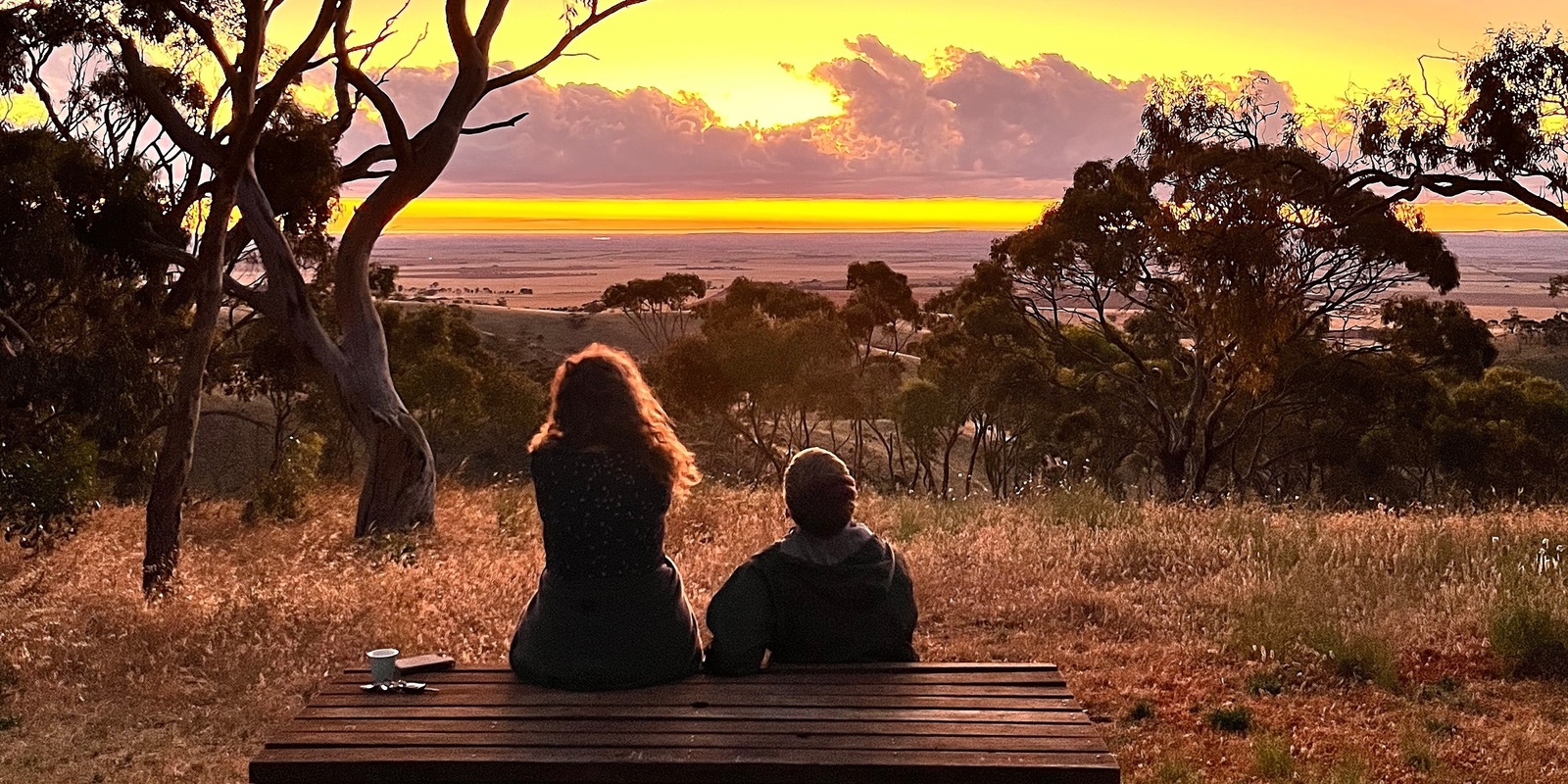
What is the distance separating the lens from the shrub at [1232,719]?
635cm

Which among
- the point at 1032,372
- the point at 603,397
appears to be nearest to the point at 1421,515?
the point at 603,397

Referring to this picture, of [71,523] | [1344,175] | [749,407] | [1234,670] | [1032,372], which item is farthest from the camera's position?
[749,407]

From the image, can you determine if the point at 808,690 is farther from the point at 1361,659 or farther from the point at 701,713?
the point at 1361,659

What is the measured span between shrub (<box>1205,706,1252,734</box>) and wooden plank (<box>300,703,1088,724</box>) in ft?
9.35

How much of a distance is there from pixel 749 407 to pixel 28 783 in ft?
100

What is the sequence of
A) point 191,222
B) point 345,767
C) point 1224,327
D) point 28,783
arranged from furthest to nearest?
1. point 1224,327
2. point 191,222
3. point 28,783
4. point 345,767

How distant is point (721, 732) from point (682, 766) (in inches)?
10.0

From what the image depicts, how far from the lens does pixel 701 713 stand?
384cm

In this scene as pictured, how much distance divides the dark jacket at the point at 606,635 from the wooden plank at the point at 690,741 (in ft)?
1.60

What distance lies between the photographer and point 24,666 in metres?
7.64

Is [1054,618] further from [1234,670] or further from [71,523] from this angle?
[71,523]

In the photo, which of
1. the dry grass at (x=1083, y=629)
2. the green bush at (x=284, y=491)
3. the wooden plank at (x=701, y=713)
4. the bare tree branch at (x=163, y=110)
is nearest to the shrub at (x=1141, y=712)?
the dry grass at (x=1083, y=629)

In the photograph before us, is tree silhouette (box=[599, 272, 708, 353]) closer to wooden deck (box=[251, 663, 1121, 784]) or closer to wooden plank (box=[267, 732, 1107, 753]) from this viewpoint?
wooden deck (box=[251, 663, 1121, 784])

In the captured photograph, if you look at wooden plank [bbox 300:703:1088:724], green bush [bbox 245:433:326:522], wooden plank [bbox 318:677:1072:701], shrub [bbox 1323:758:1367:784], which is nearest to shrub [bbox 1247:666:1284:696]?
shrub [bbox 1323:758:1367:784]
